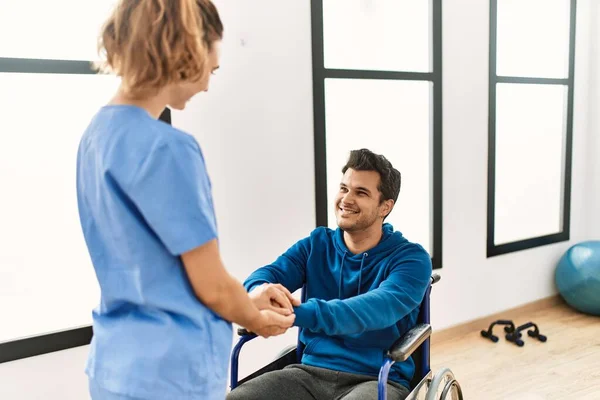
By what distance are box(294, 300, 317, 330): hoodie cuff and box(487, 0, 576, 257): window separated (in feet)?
7.30

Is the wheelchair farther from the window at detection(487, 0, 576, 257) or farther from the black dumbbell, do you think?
the window at detection(487, 0, 576, 257)

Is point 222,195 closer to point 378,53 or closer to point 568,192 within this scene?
point 378,53

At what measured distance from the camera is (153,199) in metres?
0.84

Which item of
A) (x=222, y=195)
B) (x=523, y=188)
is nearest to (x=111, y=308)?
(x=222, y=195)

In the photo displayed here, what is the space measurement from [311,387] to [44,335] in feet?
3.47

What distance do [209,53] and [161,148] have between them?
21 cm

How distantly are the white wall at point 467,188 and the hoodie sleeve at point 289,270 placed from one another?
1.53 metres

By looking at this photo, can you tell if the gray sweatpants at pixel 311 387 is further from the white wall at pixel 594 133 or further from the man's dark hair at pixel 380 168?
the white wall at pixel 594 133

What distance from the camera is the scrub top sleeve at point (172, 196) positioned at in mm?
833

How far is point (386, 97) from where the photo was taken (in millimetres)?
2932

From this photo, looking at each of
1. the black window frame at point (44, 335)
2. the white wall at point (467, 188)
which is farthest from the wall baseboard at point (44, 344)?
the white wall at point (467, 188)

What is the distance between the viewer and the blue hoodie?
138 cm

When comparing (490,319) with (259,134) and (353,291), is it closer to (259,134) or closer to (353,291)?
(259,134)

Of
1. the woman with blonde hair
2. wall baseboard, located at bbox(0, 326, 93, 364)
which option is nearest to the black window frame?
wall baseboard, located at bbox(0, 326, 93, 364)
